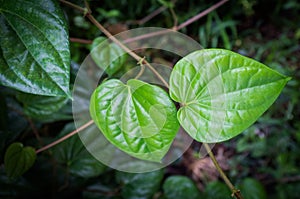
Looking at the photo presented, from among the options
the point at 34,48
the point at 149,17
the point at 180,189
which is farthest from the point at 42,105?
the point at 149,17

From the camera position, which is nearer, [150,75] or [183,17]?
[150,75]

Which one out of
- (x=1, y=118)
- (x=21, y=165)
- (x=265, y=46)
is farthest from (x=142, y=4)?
(x=21, y=165)

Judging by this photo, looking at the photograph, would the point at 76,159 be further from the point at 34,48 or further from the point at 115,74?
the point at 34,48

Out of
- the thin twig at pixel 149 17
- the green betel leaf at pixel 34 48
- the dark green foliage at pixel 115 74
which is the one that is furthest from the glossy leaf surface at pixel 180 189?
the thin twig at pixel 149 17

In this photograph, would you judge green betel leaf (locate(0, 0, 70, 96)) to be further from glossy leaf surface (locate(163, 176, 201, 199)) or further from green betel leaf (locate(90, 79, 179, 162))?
glossy leaf surface (locate(163, 176, 201, 199))

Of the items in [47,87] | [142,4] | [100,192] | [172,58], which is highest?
[142,4]

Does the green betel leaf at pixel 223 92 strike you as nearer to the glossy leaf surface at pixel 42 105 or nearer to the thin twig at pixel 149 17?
the glossy leaf surface at pixel 42 105

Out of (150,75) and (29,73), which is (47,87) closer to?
(29,73)

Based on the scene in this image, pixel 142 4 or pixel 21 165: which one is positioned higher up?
pixel 142 4

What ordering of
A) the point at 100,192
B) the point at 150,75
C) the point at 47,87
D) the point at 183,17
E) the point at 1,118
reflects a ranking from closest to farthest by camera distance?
the point at 47,87
the point at 150,75
the point at 1,118
the point at 100,192
the point at 183,17
